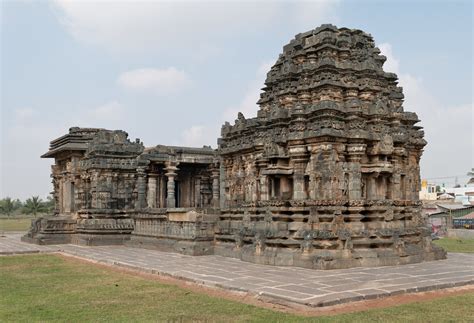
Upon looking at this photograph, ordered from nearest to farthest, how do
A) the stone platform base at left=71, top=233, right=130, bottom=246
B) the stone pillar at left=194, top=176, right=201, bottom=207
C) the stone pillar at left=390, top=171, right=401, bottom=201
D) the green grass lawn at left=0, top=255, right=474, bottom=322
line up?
1. the green grass lawn at left=0, top=255, right=474, bottom=322
2. the stone pillar at left=390, top=171, right=401, bottom=201
3. the stone platform base at left=71, top=233, right=130, bottom=246
4. the stone pillar at left=194, top=176, right=201, bottom=207

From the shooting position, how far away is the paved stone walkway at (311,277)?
8.58m

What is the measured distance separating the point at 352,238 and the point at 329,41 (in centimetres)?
555

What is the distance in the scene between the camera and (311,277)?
1048 centimetres

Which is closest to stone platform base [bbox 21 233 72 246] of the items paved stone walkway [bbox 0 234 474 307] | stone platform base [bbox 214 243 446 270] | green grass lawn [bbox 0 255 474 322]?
paved stone walkway [bbox 0 234 474 307]

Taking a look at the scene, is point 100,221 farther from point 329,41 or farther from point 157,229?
point 329,41

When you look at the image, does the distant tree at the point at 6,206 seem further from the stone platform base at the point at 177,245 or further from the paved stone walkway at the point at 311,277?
the paved stone walkway at the point at 311,277

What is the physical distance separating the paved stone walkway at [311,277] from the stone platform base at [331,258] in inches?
11.8

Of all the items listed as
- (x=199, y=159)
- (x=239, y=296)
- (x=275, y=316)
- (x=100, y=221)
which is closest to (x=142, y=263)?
(x=239, y=296)

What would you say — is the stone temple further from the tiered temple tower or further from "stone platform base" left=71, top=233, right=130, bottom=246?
"stone platform base" left=71, top=233, right=130, bottom=246

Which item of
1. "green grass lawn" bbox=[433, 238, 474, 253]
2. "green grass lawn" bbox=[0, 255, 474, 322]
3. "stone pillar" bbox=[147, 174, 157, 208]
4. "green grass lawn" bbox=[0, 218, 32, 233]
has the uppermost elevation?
"stone pillar" bbox=[147, 174, 157, 208]

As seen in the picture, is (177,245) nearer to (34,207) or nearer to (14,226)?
(14,226)

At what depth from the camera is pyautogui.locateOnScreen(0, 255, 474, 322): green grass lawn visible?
285 inches

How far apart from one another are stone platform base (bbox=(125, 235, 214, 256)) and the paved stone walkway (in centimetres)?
89

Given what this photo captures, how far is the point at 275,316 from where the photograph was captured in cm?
724
